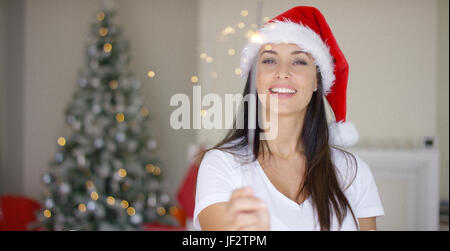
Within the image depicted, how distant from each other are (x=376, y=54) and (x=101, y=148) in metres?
1.87

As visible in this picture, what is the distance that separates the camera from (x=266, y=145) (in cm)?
78

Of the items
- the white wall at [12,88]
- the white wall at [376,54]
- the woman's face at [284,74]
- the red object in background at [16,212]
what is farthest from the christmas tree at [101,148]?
the woman's face at [284,74]

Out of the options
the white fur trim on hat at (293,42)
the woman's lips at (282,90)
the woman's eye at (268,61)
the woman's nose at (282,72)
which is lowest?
the woman's lips at (282,90)

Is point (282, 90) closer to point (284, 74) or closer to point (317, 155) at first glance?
point (284, 74)

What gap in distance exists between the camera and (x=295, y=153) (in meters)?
0.83

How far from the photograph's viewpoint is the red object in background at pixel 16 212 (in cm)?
241

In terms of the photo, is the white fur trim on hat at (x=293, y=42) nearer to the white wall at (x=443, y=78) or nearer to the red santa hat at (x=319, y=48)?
the red santa hat at (x=319, y=48)

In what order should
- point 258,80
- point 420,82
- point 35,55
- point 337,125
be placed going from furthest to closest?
point 35,55, point 420,82, point 337,125, point 258,80

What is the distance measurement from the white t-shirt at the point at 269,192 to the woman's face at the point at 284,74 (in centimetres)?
13

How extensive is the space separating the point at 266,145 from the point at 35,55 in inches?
96.3

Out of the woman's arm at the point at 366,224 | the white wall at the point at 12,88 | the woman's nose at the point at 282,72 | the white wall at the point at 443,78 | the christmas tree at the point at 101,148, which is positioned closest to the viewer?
the woman's nose at the point at 282,72

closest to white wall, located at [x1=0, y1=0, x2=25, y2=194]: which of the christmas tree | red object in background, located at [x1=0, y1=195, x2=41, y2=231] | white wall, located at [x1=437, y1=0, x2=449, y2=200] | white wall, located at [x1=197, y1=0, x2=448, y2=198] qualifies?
red object in background, located at [x1=0, y1=195, x2=41, y2=231]
